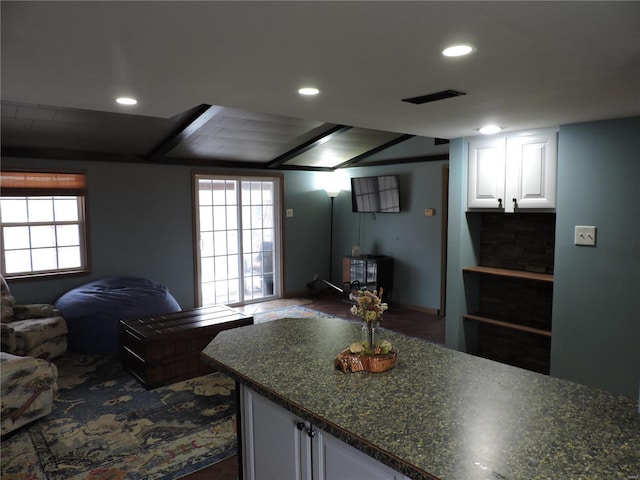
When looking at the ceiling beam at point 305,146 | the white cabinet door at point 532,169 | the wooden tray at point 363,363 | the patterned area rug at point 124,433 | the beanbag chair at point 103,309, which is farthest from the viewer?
the ceiling beam at point 305,146

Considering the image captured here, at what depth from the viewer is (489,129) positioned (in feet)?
11.4

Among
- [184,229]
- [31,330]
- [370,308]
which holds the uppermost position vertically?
[184,229]

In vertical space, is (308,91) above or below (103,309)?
above

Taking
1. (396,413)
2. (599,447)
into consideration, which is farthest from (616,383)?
(396,413)

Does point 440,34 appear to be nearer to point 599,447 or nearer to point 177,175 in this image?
point 599,447

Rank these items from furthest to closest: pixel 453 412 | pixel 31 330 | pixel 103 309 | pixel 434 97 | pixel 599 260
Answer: pixel 103 309 < pixel 31 330 < pixel 599 260 < pixel 434 97 < pixel 453 412

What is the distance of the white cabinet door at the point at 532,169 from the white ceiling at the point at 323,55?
24.1 inches

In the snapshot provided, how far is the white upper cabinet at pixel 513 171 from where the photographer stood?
11.1 ft

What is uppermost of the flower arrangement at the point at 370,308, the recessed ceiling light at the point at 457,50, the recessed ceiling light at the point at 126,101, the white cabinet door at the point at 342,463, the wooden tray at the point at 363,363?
the recessed ceiling light at the point at 126,101

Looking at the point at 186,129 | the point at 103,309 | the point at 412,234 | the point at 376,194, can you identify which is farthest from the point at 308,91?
the point at 376,194

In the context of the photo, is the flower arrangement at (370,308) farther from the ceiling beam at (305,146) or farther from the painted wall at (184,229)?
the painted wall at (184,229)

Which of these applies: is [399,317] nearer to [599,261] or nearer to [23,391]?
[599,261]

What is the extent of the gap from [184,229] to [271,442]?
186 inches

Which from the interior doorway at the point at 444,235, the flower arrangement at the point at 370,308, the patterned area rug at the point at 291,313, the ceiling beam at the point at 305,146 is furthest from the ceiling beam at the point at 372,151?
the flower arrangement at the point at 370,308
